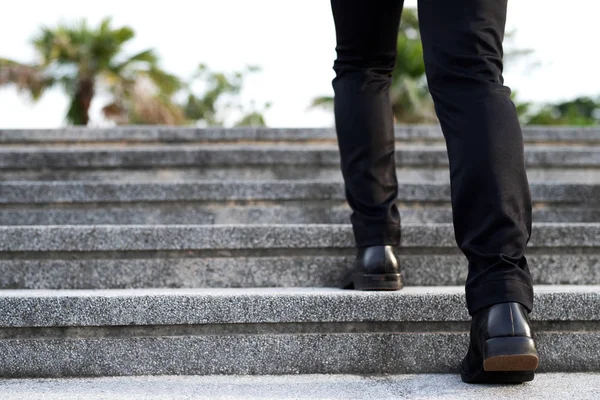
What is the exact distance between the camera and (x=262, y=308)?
1418 millimetres

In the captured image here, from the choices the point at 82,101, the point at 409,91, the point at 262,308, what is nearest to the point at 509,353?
the point at 262,308

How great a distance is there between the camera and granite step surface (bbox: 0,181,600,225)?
236cm

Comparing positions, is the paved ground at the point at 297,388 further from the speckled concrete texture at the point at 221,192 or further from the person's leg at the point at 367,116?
the speckled concrete texture at the point at 221,192

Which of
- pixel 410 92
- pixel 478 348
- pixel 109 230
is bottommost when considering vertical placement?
pixel 478 348

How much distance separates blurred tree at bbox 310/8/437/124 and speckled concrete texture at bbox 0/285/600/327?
1633 centimetres

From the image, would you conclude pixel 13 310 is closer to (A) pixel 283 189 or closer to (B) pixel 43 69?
(A) pixel 283 189

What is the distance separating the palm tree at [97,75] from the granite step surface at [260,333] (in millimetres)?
12438

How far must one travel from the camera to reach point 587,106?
3691 cm

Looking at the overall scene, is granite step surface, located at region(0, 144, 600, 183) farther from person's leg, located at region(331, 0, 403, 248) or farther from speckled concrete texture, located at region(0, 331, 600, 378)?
speckled concrete texture, located at region(0, 331, 600, 378)

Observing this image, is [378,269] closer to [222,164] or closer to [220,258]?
[220,258]

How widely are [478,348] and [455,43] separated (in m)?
0.60

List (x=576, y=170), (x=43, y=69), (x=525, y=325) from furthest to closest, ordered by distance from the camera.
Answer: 1. (x=43, y=69)
2. (x=576, y=170)
3. (x=525, y=325)

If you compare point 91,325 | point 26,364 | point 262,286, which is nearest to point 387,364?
point 262,286

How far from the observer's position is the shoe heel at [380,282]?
1.50m
